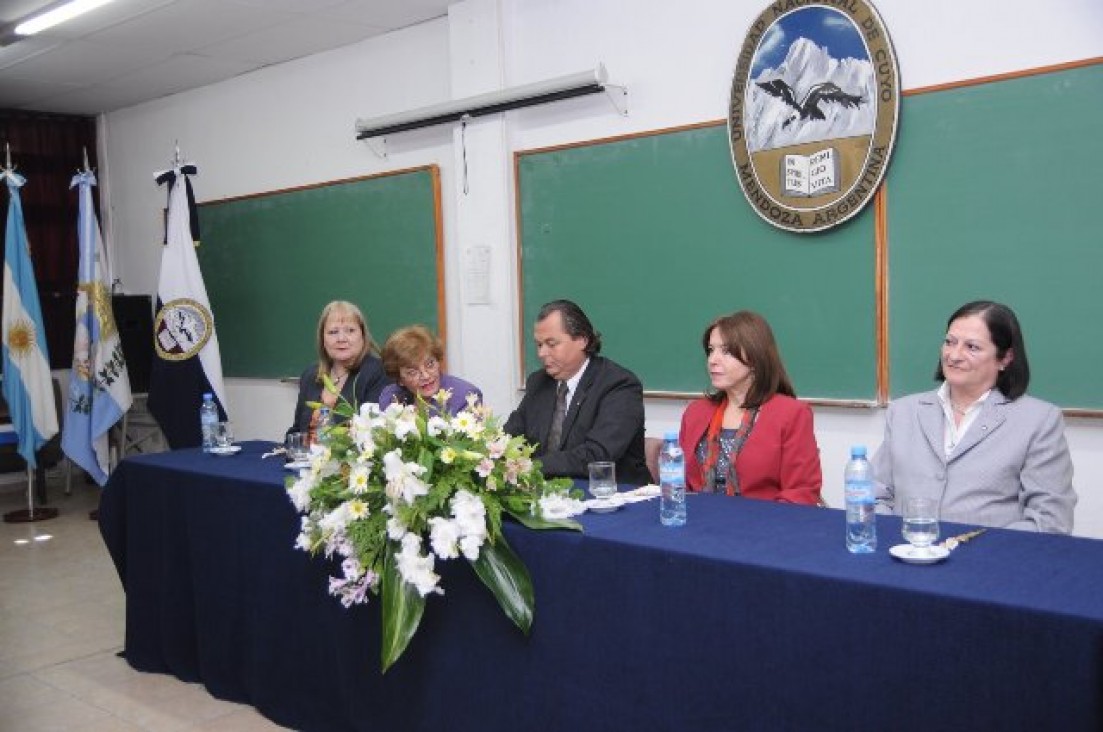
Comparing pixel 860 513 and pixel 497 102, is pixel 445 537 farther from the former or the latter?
pixel 497 102

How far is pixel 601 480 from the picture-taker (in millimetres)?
2604

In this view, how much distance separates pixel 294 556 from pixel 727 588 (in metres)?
1.46

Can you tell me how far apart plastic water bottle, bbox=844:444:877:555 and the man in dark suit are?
1162 millimetres

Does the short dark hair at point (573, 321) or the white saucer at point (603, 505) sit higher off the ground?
the short dark hair at point (573, 321)

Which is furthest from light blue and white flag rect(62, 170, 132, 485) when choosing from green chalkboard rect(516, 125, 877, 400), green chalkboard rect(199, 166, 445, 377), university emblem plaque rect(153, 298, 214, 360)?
green chalkboard rect(516, 125, 877, 400)

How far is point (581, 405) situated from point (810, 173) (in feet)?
4.68

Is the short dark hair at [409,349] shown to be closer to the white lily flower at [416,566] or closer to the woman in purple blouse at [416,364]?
the woman in purple blouse at [416,364]

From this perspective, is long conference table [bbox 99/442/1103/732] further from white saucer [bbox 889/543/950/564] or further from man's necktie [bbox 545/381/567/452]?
man's necktie [bbox 545/381/567/452]

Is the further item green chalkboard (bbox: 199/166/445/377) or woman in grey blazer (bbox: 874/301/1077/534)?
green chalkboard (bbox: 199/166/445/377)

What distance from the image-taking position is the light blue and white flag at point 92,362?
6547 mm

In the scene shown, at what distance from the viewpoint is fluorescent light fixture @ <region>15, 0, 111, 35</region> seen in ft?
16.3

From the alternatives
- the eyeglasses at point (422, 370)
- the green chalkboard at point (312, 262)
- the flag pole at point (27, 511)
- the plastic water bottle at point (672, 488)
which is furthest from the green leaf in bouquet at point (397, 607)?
the flag pole at point (27, 511)

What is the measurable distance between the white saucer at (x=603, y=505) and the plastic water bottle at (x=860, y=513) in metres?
0.61

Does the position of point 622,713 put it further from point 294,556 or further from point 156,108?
point 156,108
